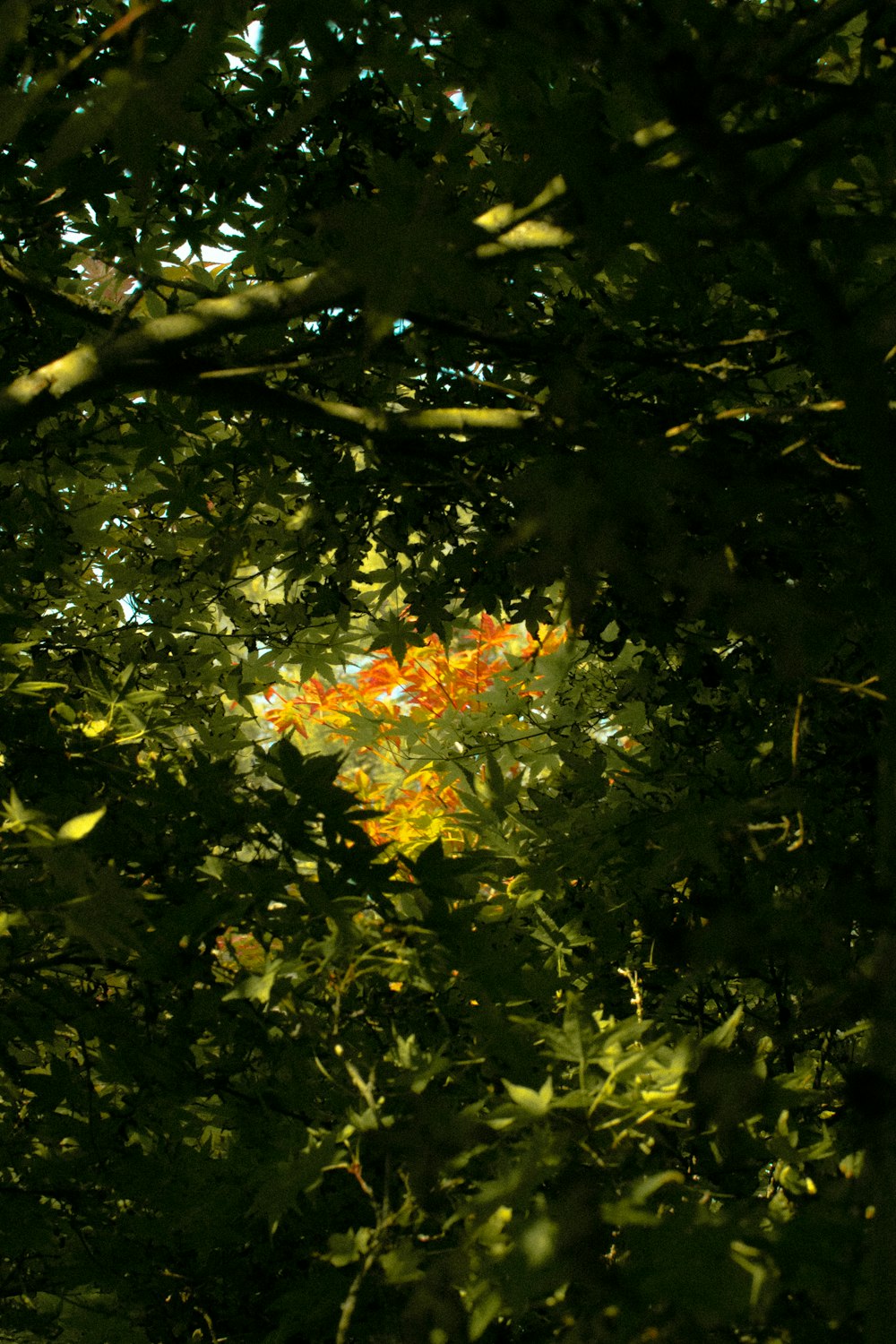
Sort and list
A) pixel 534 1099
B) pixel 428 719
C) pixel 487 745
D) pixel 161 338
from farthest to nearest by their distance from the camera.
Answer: pixel 428 719 → pixel 487 745 → pixel 161 338 → pixel 534 1099

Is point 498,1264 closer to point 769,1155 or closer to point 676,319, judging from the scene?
point 769,1155

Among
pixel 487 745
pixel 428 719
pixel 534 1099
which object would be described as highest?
pixel 428 719

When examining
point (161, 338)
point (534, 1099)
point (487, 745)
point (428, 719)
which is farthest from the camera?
point (428, 719)

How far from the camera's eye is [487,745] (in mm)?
3100

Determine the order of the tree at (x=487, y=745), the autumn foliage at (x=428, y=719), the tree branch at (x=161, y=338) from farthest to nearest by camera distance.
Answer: the autumn foliage at (x=428, y=719)
the tree branch at (x=161, y=338)
the tree at (x=487, y=745)

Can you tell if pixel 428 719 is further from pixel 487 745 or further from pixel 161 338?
pixel 161 338

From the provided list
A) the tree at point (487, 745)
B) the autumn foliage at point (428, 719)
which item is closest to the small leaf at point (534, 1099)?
the tree at point (487, 745)

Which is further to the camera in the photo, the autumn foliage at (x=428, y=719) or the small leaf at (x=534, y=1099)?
the autumn foliage at (x=428, y=719)

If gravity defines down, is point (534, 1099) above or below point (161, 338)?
below

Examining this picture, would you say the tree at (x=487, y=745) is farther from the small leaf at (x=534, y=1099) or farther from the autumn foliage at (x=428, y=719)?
the autumn foliage at (x=428, y=719)

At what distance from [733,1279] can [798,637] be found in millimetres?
725

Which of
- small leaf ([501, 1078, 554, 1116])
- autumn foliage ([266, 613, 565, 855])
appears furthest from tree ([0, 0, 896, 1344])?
Answer: autumn foliage ([266, 613, 565, 855])

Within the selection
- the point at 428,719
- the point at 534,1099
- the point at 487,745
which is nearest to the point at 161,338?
the point at 534,1099

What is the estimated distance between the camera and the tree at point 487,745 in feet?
4.15
